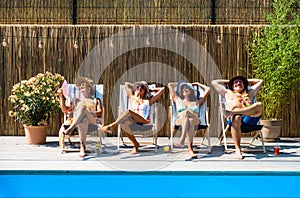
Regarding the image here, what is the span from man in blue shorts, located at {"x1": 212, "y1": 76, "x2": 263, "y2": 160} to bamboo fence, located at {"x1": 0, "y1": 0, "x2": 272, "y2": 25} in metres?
2.10

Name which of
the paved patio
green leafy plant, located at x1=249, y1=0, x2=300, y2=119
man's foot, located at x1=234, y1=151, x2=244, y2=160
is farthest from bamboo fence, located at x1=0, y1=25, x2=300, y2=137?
man's foot, located at x1=234, y1=151, x2=244, y2=160

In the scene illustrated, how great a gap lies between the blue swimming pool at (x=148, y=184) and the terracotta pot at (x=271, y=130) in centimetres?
223

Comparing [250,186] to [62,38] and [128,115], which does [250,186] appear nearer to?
[128,115]

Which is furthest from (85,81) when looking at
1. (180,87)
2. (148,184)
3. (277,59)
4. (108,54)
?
(277,59)

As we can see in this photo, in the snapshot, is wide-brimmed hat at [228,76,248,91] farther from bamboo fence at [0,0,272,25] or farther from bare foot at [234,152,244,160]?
bamboo fence at [0,0,272,25]

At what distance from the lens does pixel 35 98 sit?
7.36 m

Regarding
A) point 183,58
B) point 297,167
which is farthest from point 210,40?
point 297,167

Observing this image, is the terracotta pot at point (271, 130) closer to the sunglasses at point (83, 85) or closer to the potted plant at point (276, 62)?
the potted plant at point (276, 62)

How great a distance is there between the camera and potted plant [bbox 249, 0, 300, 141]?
7.75m

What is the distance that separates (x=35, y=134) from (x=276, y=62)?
155 inches

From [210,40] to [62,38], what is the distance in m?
2.52

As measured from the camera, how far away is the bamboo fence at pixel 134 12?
9148 millimetres

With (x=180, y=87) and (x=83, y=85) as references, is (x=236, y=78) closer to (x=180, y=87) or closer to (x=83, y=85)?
(x=180, y=87)

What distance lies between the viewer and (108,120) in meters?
8.52
